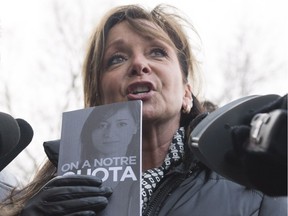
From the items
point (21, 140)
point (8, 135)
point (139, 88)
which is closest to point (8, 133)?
point (8, 135)

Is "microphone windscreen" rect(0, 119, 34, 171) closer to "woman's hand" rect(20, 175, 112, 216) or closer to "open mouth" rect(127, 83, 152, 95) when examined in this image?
"woman's hand" rect(20, 175, 112, 216)

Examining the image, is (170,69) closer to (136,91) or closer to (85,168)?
(136,91)

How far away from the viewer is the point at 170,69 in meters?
2.69

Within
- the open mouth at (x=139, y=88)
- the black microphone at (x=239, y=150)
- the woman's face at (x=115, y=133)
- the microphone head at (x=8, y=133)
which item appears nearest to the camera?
the black microphone at (x=239, y=150)

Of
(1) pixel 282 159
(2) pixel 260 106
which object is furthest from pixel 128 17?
(1) pixel 282 159

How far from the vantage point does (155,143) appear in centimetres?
263

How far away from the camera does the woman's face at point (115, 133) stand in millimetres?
2160

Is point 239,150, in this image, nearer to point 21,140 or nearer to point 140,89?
point 21,140

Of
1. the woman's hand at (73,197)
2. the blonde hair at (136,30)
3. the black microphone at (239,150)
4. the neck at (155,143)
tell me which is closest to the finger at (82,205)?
the woman's hand at (73,197)

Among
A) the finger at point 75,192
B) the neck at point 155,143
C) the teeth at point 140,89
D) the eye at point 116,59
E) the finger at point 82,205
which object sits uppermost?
the eye at point 116,59

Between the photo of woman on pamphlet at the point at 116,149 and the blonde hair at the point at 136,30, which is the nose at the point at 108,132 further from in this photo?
the blonde hair at the point at 136,30

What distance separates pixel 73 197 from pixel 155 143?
61cm

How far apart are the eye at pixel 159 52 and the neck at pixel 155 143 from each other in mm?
279

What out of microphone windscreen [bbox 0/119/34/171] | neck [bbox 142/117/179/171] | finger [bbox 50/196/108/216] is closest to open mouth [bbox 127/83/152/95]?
neck [bbox 142/117/179/171]
